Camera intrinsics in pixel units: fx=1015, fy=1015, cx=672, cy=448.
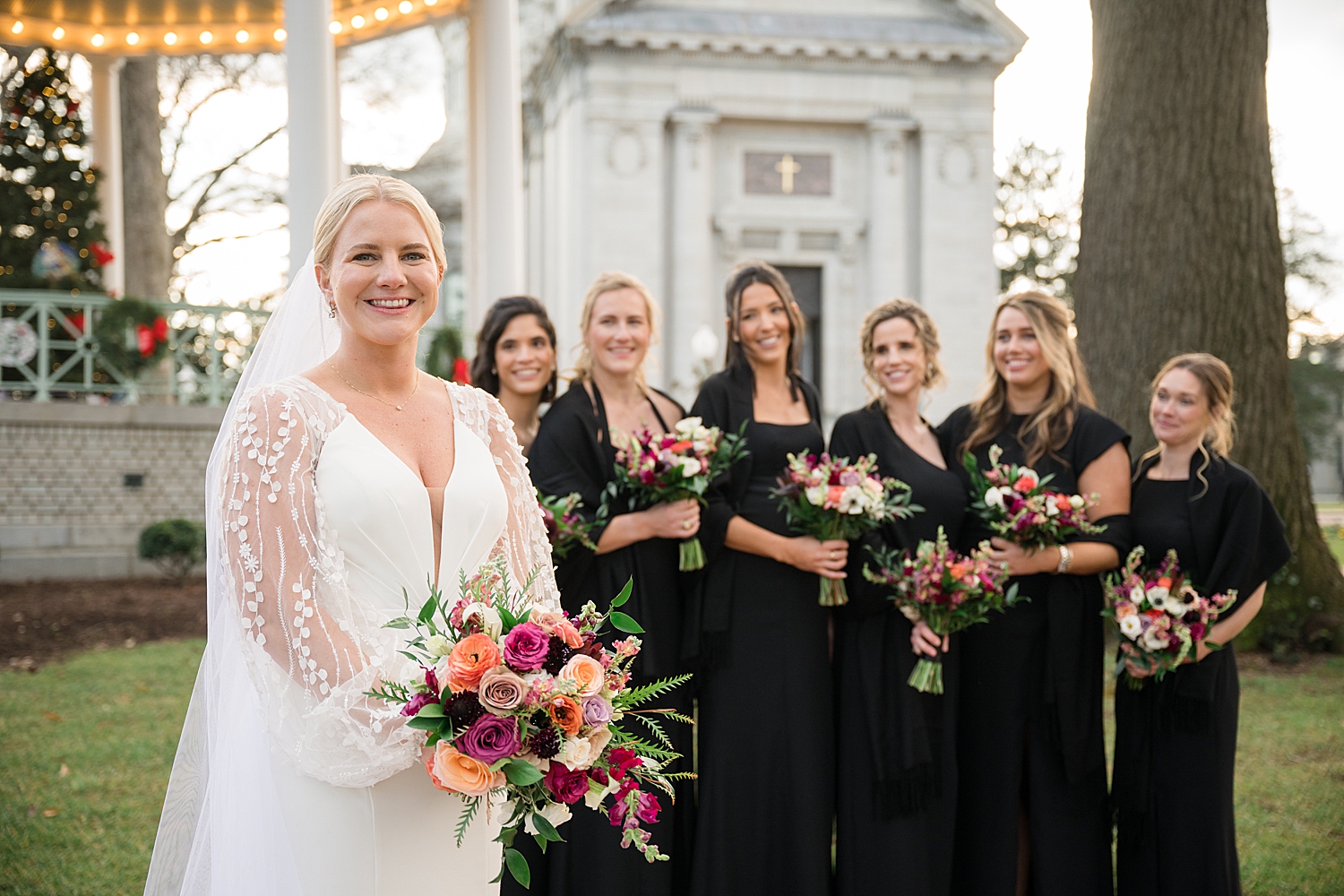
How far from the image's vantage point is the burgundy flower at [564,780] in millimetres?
2367

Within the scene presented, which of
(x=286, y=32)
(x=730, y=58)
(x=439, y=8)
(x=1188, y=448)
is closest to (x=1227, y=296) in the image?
(x=1188, y=448)

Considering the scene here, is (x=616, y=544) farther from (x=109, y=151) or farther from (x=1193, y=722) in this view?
(x=109, y=151)

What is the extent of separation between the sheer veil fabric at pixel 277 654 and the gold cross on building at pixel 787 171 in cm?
2577

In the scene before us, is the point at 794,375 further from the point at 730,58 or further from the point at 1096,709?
the point at 730,58

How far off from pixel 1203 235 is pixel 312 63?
27.9ft

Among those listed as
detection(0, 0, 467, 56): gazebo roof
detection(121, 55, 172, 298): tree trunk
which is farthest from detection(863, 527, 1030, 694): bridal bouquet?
detection(121, 55, 172, 298): tree trunk

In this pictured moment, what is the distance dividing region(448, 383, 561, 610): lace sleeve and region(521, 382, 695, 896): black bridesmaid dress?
4.27 feet

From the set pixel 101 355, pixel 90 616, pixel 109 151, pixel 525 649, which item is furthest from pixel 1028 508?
pixel 109 151

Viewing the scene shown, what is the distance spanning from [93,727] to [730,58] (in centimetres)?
2322

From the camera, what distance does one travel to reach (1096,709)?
179 inches

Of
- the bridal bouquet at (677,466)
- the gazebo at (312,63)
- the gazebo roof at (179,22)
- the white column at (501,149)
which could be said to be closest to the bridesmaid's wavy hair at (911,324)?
the bridal bouquet at (677,466)

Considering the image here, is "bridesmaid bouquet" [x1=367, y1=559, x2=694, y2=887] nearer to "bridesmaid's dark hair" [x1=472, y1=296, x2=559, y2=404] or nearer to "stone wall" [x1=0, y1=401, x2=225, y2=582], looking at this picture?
"bridesmaid's dark hair" [x1=472, y1=296, x2=559, y2=404]

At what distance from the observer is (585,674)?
7.74 feet

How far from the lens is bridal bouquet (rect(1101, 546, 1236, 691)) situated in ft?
14.3
